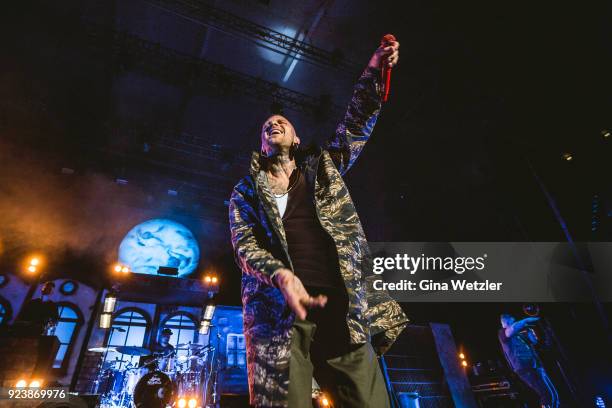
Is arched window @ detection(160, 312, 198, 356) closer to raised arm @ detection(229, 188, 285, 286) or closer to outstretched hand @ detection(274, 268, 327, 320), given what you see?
raised arm @ detection(229, 188, 285, 286)

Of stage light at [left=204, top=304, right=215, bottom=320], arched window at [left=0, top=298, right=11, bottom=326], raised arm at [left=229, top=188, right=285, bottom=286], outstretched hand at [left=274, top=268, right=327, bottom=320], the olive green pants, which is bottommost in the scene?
the olive green pants

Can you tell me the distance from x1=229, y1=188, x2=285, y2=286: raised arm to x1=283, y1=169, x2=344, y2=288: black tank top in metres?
0.13

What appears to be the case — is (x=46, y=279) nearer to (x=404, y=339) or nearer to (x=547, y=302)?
(x=404, y=339)

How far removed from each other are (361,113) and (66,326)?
12485 mm

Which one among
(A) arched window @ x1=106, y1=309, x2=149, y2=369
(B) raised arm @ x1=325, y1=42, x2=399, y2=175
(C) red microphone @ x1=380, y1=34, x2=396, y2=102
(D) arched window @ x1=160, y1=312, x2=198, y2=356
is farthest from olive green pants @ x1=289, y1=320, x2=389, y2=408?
(A) arched window @ x1=106, y1=309, x2=149, y2=369

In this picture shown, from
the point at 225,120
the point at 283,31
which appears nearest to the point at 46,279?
the point at 225,120

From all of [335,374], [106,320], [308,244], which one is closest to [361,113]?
[308,244]

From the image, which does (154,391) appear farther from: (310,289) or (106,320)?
(310,289)

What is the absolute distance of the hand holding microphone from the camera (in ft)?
5.25

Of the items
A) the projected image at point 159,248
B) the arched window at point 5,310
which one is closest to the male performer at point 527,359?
the projected image at point 159,248

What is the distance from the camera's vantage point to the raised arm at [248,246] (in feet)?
3.81

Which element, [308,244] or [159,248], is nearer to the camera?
[308,244]

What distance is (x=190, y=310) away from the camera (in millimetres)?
11914

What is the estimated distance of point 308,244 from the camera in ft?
4.62
